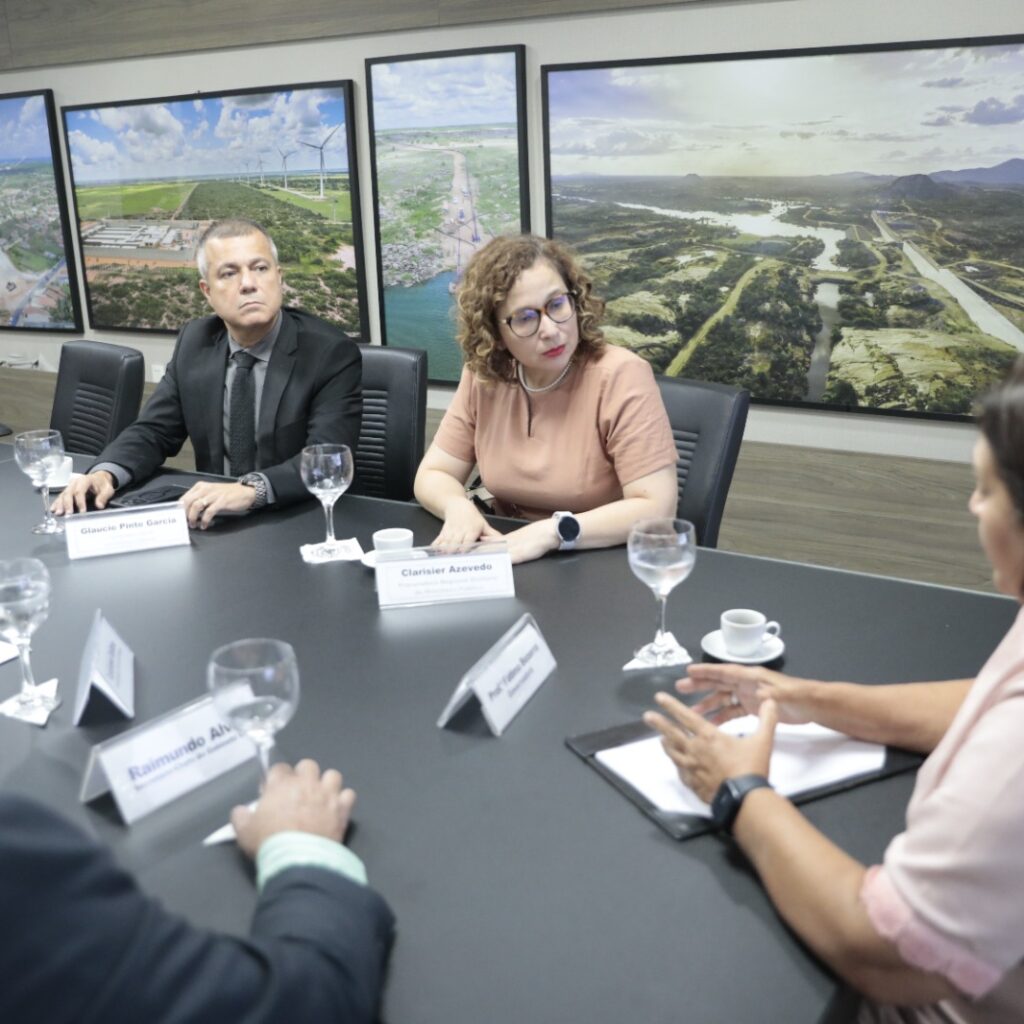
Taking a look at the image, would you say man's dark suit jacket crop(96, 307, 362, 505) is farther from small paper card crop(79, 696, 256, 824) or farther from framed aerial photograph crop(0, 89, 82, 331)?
framed aerial photograph crop(0, 89, 82, 331)

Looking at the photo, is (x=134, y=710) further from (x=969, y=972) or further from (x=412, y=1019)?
(x=969, y=972)

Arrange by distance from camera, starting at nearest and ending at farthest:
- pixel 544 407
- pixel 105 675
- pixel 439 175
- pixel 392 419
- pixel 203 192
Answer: pixel 105 675 → pixel 544 407 → pixel 392 419 → pixel 439 175 → pixel 203 192

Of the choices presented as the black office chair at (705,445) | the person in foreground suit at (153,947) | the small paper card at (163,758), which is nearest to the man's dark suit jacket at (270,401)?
the black office chair at (705,445)

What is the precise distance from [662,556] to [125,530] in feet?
3.68

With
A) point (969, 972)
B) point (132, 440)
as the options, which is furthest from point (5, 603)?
point (132, 440)

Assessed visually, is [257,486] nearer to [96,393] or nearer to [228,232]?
[228,232]

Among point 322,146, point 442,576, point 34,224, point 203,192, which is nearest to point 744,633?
point 442,576

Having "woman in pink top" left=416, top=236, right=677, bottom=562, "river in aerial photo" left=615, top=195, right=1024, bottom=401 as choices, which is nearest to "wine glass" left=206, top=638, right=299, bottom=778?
"woman in pink top" left=416, top=236, right=677, bottom=562

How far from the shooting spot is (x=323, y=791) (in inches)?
43.4

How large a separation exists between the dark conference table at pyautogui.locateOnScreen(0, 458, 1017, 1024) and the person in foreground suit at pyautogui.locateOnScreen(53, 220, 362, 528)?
2.03 ft

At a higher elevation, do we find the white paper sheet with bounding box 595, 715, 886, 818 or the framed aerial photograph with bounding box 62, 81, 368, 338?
the framed aerial photograph with bounding box 62, 81, 368, 338

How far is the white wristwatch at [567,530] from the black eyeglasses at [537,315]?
1.54 feet

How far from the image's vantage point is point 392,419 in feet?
9.66

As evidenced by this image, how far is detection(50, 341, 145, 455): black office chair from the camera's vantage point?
10.8 ft
